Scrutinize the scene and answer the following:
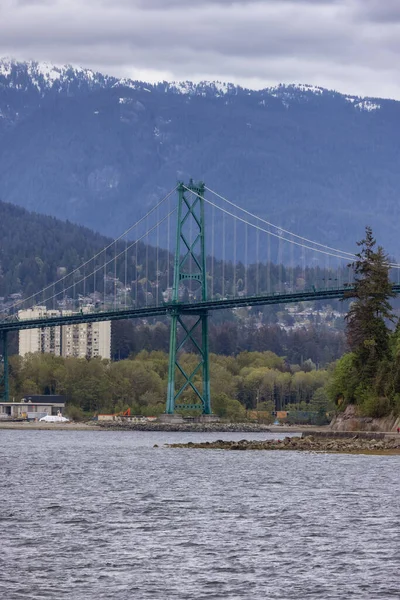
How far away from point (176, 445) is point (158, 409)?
5452cm

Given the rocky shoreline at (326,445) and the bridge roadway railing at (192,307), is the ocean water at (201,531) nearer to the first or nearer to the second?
the rocky shoreline at (326,445)

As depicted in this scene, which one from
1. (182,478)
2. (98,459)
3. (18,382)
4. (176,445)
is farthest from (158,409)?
(182,478)

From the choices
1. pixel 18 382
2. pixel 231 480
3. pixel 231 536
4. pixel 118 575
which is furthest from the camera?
pixel 18 382

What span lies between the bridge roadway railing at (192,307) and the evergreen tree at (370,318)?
1571cm

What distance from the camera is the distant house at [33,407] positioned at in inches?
5428

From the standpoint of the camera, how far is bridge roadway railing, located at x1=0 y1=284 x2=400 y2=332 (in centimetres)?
10775

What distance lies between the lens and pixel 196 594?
29516 millimetres

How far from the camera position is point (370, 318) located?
8788 cm

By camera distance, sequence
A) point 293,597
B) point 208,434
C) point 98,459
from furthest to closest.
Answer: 1. point 208,434
2. point 98,459
3. point 293,597

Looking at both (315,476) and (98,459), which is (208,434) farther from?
(315,476)

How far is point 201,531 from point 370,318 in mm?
51065

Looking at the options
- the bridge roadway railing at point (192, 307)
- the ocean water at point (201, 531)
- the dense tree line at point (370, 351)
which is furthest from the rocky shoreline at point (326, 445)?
the bridge roadway railing at point (192, 307)

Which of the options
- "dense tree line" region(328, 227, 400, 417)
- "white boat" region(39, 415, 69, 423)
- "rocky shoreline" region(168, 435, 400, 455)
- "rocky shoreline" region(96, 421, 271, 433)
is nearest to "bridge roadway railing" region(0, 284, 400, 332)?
"rocky shoreline" region(96, 421, 271, 433)

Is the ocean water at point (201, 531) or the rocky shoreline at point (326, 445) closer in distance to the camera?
the ocean water at point (201, 531)
